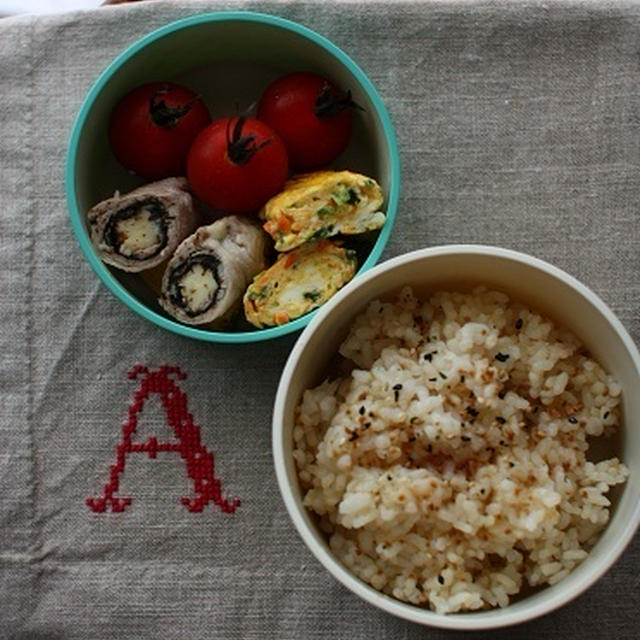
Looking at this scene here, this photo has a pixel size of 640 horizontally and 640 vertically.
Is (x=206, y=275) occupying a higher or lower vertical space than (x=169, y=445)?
higher

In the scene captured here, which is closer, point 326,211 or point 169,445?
point 326,211

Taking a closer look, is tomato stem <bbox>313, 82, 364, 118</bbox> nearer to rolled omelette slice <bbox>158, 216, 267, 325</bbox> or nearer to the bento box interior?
the bento box interior

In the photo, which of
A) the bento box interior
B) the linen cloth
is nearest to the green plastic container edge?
the bento box interior

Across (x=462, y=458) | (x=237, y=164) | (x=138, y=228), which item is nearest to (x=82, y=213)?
(x=138, y=228)

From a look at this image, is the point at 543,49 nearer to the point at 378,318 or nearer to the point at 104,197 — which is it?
the point at 378,318

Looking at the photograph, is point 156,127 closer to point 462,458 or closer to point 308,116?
point 308,116

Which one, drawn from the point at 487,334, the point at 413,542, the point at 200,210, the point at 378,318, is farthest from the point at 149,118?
the point at 413,542

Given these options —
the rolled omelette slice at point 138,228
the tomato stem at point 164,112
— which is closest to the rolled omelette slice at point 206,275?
the rolled omelette slice at point 138,228
